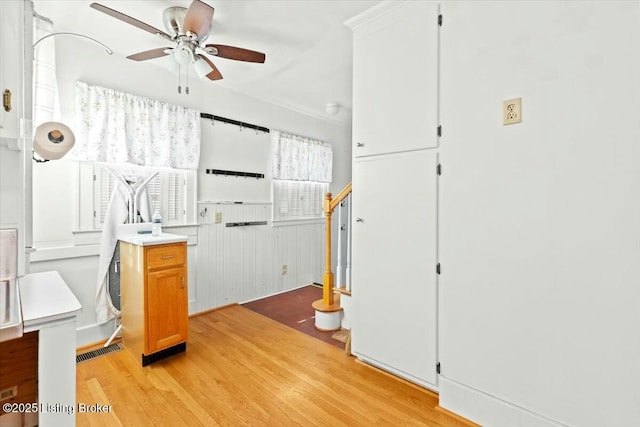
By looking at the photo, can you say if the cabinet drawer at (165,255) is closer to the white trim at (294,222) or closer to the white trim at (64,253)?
the white trim at (64,253)

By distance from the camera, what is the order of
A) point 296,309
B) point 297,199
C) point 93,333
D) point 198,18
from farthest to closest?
point 297,199
point 296,309
point 93,333
point 198,18

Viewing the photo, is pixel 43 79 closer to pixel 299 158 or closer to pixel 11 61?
pixel 11 61

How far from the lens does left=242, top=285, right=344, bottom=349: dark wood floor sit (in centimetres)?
299

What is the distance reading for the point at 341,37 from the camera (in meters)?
2.58

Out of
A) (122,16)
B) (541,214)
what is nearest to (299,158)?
(122,16)

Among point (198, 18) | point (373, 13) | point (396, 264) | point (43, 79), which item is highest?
point (373, 13)

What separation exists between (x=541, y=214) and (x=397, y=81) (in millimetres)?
1228

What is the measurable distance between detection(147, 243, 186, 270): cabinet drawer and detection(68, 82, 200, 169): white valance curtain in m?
0.98

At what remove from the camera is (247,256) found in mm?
3893

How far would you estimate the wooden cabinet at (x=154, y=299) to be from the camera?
2303 millimetres

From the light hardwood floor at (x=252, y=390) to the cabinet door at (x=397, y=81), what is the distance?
161 cm

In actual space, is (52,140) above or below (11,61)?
below

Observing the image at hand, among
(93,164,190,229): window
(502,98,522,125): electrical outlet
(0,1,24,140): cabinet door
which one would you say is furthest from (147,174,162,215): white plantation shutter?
(502,98,522,125): electrical outlet

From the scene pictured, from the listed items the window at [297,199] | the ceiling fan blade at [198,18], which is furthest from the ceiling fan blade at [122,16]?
the window at [297,199]
